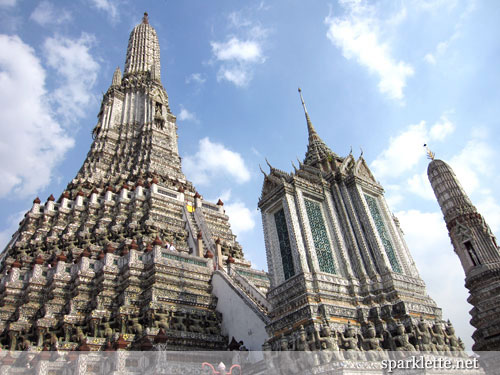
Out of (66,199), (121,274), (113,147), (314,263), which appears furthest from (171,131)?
(314,263)

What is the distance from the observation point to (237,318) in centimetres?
1509

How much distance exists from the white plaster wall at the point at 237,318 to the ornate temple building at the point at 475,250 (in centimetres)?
867

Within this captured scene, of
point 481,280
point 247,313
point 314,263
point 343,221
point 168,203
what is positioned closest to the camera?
point 314,263

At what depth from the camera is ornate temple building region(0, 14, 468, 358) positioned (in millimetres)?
10500

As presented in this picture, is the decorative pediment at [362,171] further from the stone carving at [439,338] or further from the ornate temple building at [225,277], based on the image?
the stone carving at [439,338]

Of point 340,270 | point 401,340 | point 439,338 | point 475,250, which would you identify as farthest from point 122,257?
point 475,250

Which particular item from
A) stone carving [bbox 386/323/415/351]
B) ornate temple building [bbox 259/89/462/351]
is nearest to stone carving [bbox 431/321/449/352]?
ornate temple building [bbox 259/89/462/351]

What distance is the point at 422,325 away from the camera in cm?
1017

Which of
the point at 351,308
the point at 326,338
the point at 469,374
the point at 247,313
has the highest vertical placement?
the point at 247,313

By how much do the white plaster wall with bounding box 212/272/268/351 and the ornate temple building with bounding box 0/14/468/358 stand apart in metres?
0.07

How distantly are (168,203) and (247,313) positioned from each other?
13.5 m

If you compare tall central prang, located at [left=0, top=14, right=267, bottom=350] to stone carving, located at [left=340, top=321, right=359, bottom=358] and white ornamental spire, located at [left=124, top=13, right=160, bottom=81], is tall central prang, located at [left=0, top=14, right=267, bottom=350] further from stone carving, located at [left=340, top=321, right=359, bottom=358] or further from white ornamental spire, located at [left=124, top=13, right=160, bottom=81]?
white ornamental spire, located at [left=124, top=13, right=160, bottom=81]

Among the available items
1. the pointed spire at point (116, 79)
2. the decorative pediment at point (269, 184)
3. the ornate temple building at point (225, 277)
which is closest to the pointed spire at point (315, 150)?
the ornate temple building at point (225, 277)

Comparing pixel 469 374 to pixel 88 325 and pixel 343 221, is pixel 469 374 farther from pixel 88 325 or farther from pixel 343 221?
pixel 88 325
